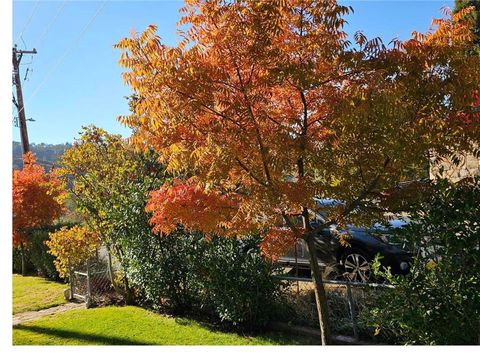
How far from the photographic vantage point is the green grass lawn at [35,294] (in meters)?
7.29

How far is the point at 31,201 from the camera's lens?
1066cm

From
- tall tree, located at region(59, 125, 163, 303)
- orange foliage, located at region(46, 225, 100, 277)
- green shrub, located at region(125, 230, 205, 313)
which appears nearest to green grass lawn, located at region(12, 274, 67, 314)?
orange foliage, located at region(46, 225, 100, 277)

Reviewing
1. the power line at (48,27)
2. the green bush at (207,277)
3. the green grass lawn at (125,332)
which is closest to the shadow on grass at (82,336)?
the green grass lawn at (125,332)

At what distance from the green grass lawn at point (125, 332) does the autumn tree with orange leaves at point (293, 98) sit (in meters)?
1.72

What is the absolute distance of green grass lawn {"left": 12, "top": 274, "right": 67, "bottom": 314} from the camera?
23.9 ft

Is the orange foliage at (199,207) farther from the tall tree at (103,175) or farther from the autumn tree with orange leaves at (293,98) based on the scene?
the tall tree at (103,175)

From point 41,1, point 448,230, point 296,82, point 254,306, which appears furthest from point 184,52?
point 41,1

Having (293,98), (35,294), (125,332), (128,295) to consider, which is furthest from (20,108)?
(293,98)

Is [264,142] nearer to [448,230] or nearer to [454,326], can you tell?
[448,230]

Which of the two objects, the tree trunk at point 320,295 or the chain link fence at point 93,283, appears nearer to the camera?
the tree trunk at point 320,295

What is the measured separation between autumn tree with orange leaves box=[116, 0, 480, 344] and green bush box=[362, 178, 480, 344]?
1.36 ft

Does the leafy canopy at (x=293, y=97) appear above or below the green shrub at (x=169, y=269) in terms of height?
above

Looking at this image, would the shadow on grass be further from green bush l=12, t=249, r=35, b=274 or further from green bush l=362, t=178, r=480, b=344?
green bush l=12, t=249, r=35, b=274

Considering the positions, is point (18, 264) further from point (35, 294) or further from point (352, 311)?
point (352, 311)
